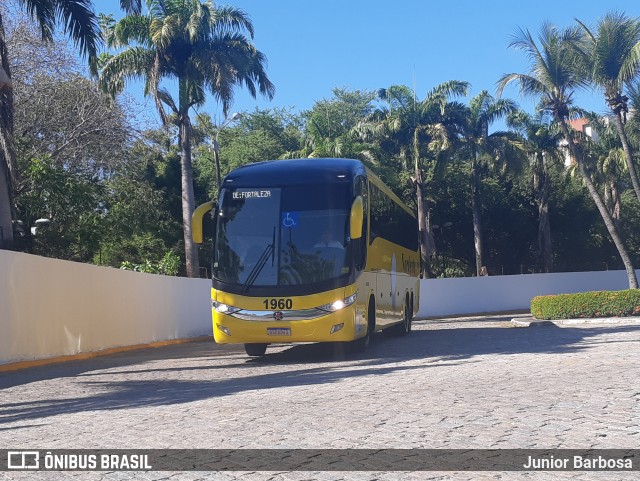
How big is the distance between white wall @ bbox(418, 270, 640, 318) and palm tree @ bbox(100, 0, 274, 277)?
13.9 m

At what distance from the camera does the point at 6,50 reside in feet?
62.6

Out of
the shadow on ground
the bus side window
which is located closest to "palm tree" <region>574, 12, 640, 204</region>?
the shadow on ground

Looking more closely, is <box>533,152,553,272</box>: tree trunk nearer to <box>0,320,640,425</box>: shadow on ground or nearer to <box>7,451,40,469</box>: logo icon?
<box>0,320,640,425</box>: shadow on ground

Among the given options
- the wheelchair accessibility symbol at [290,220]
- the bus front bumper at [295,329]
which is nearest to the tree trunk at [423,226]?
the wheelchair accessibility symbol at [290,220]

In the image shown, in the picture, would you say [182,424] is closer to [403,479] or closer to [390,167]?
[403,479]

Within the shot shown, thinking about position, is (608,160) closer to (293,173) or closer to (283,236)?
(293,173)

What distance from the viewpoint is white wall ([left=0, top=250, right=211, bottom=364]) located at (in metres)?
15.8

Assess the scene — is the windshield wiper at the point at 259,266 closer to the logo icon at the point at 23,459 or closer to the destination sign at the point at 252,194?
the destination sign at the point at 252,194

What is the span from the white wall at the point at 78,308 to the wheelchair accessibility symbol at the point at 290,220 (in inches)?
189

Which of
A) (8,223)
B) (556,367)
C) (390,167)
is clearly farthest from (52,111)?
(556,367)

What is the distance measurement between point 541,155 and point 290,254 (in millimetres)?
38313

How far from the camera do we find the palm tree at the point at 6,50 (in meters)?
18.7

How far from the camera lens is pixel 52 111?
3519 cm

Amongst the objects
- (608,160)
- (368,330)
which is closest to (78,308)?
(368,330)
